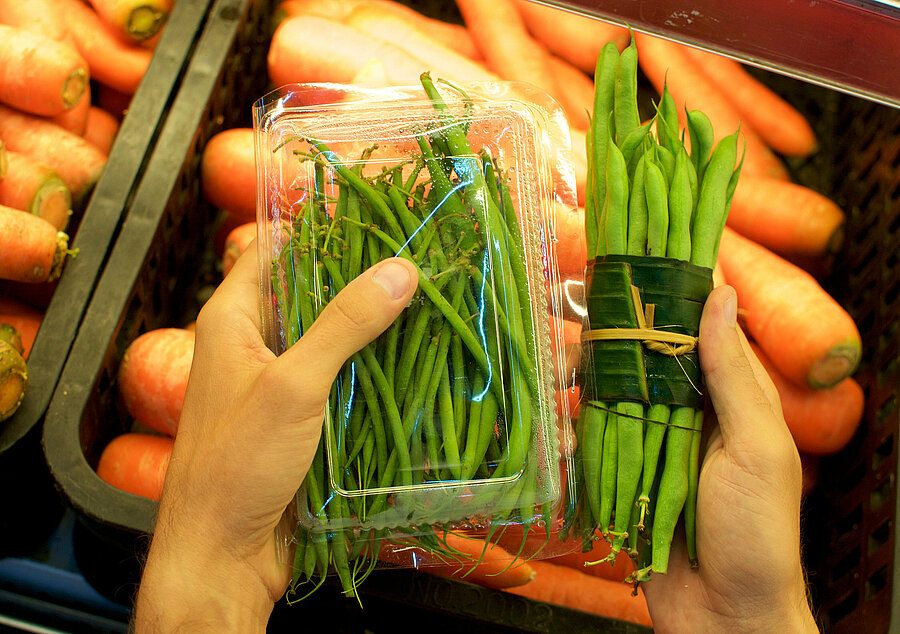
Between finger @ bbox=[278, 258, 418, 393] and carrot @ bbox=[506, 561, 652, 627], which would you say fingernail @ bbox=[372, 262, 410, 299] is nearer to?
finger @ bbox=[278, 258, 418, 393]

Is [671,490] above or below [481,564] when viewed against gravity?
above

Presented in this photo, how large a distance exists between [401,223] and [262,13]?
1.03 metres

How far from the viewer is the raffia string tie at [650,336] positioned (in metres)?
0.83

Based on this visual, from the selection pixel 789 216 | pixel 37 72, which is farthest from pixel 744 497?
pixel 37 72

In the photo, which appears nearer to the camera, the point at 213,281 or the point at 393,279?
the point at 393,279

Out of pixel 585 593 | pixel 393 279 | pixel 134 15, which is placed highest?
pixel 134 15

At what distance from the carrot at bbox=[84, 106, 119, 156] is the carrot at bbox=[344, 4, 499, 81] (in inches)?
23.0

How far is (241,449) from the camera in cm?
73

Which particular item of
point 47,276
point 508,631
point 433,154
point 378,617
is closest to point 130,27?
point 47,276

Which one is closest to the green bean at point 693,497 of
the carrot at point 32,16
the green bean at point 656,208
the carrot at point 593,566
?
the green bean at point 656,208

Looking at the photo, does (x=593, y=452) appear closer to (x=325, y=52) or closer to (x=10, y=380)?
(x=10, y=380)

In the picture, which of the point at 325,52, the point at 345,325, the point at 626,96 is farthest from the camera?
the point at 325,52

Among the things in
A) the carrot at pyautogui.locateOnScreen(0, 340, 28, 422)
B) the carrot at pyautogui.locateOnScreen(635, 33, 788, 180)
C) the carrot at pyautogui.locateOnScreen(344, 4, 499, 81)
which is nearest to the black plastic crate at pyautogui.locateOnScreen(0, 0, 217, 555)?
the carrot at pyautogui.locateOnScreen(0, 340, 28, 422)

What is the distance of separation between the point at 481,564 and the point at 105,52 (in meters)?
1.33
